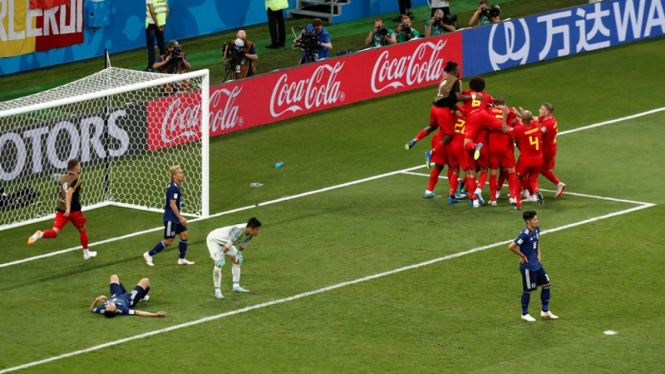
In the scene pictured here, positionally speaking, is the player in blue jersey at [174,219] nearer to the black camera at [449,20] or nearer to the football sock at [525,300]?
the football sock at [525,300]

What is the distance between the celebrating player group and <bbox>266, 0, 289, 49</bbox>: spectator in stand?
39.8 feet

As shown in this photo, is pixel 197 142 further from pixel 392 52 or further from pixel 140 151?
pixel 392 52

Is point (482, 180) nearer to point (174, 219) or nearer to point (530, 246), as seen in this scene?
point (530, 246)

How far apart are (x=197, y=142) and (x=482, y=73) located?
34.9ft

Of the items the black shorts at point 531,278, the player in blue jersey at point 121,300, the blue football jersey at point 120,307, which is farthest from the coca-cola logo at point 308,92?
the black shorts at point 531,278

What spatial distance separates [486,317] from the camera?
17188mm

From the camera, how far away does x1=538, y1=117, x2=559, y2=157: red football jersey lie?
74.0ft

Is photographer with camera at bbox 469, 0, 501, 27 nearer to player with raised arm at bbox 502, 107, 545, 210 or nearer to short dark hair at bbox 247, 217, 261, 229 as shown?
player with raised arm at bbox 502, 107, 545, 210

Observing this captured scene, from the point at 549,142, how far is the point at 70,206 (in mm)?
8751

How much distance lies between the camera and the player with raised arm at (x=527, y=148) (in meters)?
22.0

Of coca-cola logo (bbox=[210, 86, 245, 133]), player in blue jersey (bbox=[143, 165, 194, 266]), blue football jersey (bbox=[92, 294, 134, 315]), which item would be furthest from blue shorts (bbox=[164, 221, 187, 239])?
coca-cola logo (bbox=[210, 86, 245, 133])

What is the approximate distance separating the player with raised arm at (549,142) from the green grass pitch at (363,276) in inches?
14.0

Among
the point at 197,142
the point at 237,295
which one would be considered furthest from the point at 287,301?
the point at 197,142

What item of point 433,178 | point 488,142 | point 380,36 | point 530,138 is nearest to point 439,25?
point 380,36
